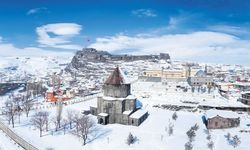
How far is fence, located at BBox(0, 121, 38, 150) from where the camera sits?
119 ft

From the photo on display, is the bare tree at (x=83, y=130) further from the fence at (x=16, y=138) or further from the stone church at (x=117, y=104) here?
the stone church at (x=117, y=104)

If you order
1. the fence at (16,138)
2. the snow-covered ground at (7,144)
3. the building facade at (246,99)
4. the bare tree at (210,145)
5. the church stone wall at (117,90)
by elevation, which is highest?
the church stone wall at (117,90)

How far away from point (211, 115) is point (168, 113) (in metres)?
10.5

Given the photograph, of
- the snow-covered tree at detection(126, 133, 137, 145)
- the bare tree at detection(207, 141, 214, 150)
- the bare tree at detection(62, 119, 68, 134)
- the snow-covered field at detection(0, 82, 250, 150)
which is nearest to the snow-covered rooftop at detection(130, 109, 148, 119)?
the snow-covered field at detection(0, 82, 250, 150)

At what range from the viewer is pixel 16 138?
40.4m

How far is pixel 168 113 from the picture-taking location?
2205 inches

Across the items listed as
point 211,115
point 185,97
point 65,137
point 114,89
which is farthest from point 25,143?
point 185,97

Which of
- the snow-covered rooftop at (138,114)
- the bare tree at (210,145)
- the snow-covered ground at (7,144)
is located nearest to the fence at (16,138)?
the snow-covered ground at (7,144)

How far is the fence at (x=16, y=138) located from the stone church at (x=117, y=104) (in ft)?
42.3

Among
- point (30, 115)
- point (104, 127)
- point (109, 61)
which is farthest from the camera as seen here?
point (109, 61)

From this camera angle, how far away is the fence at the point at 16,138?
36.2 m

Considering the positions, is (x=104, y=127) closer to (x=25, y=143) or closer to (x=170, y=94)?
(x=25, y=143)

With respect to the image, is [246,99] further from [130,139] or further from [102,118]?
[130,139]

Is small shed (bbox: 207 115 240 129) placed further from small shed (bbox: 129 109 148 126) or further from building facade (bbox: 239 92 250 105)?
building facade (bbox: 239 92 250 105)
